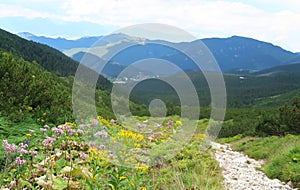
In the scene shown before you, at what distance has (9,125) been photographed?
865 cm

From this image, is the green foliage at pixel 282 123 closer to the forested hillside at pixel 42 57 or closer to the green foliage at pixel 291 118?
the green foliage at pixel 291 118

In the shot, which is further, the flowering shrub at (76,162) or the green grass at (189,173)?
the green grass at (189,173)

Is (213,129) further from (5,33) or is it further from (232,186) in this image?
(5,33)

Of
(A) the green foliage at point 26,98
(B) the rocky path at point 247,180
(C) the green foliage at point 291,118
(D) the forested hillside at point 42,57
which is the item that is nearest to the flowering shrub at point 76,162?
(A) the green foliage at point 26,98

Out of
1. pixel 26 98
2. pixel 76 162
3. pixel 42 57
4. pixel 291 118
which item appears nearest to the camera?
pixel 76 162

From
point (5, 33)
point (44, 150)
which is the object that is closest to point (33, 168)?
point (44, 150)

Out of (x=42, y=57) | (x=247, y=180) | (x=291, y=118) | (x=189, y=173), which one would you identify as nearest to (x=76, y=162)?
(x=189, y=173)

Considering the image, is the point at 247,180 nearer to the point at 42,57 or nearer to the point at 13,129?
the point at 13,129

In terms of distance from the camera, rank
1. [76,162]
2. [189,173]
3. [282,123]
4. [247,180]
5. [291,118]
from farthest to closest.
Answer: [282,123] → [291,118] → [247,180] → [189,173] → [76,162]

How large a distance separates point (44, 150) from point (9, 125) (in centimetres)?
239

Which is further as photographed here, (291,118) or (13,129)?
(291,118)

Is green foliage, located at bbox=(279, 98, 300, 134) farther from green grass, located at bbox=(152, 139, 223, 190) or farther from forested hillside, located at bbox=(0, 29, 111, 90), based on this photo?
forested hillside, located at bbox=(0, 29, 111, 90)

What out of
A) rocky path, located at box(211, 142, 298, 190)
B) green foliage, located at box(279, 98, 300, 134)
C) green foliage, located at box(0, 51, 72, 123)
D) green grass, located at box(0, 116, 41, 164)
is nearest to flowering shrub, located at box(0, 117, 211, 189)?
green grass, located at box(0, 116, 41, 164)

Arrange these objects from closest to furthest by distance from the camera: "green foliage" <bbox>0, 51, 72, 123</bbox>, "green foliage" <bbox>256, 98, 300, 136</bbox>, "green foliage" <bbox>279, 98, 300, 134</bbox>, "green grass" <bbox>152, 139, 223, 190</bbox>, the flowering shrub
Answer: the flowering shrub
"green grass" <bbox>152, 139, 223, 190</bbox>
"green foliage" <bbox>0, 51, 72, 123</bbox>
"green foliage" <bbox>279, 98, 300, 134</bbox>
"green foliage" <bbox>256, 98, 300, 136</bbox>
